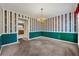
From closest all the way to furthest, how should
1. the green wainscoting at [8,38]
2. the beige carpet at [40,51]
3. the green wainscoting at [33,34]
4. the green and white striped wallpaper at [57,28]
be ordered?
the beige carpet at [40,51] < the green wainscoting at [8,38] < the green and white striped wallpaper at [57,28] < the green wainscoting at [33,34]

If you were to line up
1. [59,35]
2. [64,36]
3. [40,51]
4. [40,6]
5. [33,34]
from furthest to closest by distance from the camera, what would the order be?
[33,34] < [59,35] < [64,36] < [40,51] < [40,6]

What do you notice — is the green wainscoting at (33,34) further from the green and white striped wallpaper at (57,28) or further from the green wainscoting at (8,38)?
the green wainscoting at (8,38)

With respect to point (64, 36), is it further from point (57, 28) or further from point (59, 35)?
point (57, 28)

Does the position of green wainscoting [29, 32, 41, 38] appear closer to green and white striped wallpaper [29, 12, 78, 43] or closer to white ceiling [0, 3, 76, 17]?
green and white striped wallpaper [29, 12, 78, 43]

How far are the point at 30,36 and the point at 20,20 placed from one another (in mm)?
1176

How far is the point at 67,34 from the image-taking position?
4.32m

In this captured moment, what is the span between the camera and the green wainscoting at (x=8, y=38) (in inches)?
121

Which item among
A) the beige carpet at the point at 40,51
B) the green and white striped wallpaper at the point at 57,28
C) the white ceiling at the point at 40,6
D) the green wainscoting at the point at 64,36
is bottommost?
the beige carpet at the point at 40,51

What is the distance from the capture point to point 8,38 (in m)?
3.37

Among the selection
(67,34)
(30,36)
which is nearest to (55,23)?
(67,34)

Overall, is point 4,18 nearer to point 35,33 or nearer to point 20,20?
point 20,20

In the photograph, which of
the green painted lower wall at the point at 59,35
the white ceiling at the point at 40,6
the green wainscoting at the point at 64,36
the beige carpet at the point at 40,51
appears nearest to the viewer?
the white ceiling at the point at 40,6

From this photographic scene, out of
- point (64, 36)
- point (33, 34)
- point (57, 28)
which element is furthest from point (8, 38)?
point (57, 28)

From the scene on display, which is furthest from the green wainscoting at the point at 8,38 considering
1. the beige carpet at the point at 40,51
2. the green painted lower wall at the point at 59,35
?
the green painted lower wall at the point at 59,35
